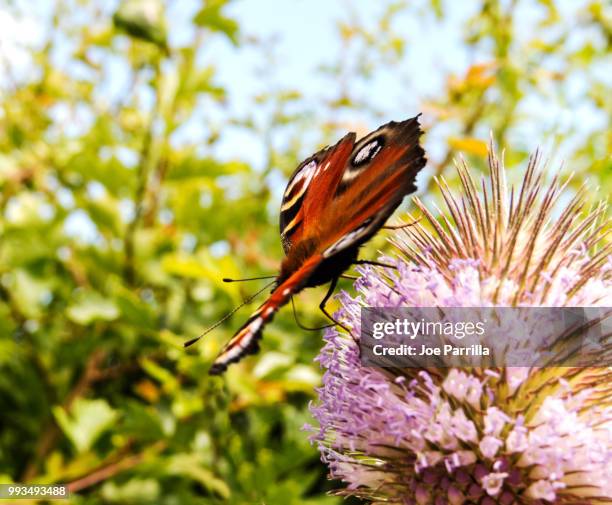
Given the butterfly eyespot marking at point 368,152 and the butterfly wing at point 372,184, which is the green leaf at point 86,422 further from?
the butterfly eyespot marking at point 368,152

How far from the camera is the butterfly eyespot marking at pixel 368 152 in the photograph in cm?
144

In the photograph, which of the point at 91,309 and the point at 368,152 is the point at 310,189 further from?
the point at 91,309

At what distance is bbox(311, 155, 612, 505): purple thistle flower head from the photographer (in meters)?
1.22

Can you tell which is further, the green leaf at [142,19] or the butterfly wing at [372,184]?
the green leaf at [142,19]

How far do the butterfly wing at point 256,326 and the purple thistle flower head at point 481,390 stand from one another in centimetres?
23

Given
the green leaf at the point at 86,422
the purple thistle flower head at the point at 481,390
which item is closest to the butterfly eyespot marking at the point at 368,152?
the purple thistle flower head at the point at 481,390

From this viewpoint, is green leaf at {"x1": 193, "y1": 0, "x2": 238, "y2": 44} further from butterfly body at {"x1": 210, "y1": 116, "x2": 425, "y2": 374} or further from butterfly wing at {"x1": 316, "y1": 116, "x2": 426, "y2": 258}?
butterfly wing at {"x1": 316, "y1": 116, "x2": 426, "y2": 258}

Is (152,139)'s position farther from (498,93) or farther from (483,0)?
(483,0)

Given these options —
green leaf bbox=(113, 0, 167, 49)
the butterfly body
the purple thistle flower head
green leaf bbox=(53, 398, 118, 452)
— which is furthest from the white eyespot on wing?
green leaf bbox=(53, 398, 118, 452)

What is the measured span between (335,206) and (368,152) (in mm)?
141

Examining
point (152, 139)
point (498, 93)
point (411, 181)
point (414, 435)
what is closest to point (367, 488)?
point (414, 435)

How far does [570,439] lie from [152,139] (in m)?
1.86

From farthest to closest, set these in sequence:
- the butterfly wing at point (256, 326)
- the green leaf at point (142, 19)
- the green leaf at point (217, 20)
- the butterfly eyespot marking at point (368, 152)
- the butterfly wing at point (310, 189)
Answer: the green leaf at point (217, 20)
the green leaf at point (142, 19)
the butterfly wing at point (310, 189)
the butterfly eyespot marking at point (368, 152)
the butterfly wing at point (256, 326)

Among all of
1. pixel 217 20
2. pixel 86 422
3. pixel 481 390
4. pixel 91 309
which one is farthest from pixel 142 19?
pixel 481 390
